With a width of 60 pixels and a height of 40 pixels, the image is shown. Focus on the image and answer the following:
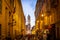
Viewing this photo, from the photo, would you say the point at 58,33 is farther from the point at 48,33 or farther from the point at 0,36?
the point at 0,36

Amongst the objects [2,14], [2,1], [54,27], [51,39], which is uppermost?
[2,1]

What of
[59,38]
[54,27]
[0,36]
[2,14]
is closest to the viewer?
[0,36]

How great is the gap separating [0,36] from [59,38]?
7.81 m

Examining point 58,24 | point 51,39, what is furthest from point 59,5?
point 51,39

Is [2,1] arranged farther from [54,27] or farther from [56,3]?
[54,27]

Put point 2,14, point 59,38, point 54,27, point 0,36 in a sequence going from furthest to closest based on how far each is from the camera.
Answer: point 54,27, point 59,38, point 2,14, point 0,36

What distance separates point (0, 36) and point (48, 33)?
10.4 meters

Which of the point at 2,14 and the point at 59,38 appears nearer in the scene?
the point at 2,14

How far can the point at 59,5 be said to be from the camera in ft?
72.4

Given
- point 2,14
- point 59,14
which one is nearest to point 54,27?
point 59,14

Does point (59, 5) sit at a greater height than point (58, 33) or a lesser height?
greater

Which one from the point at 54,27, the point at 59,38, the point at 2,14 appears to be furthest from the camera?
the point at 54,27

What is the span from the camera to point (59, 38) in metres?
21.9

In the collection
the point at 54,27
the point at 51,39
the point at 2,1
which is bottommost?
the point at 51,39
